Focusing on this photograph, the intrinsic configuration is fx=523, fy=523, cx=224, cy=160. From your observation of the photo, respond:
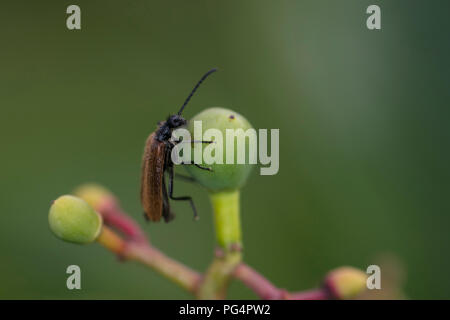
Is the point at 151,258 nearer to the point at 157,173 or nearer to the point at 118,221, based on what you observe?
the point at 118,221

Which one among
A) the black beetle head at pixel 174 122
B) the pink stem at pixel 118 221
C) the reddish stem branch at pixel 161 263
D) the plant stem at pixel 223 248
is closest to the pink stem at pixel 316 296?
the reddish stem branch at pixel 161 263

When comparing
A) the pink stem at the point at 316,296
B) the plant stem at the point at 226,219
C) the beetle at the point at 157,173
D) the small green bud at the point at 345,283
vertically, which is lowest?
the pink stem at the point at 316,296

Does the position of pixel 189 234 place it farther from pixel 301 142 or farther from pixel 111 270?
pixel 301 142

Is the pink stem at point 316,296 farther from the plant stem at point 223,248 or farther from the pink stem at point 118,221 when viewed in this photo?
the pink stem at point 118,221

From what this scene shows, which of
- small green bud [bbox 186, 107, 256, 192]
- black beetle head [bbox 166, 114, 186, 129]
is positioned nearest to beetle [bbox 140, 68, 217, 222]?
black beetle head [bbox 166, 114, 186, 129]

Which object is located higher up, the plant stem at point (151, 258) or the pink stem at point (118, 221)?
the pink stem at point (118, 221)

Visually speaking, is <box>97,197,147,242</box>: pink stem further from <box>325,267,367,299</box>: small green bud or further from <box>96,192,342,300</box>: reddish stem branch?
<box>325,267,367,299</box>: small green bud

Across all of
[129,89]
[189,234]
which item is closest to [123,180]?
[189,234]
